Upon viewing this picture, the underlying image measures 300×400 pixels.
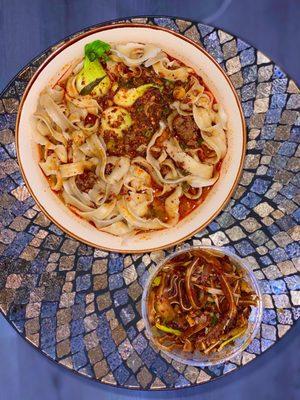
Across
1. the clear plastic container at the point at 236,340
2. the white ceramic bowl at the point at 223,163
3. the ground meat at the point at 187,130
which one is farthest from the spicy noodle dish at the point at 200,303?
the ground meat at the point at 187,130

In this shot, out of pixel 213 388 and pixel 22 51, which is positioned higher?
pixel 22 51

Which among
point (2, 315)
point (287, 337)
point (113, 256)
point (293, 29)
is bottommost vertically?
point (287, 337)

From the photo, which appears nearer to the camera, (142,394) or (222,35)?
(222,35)

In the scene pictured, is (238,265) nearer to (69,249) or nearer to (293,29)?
(69,249)

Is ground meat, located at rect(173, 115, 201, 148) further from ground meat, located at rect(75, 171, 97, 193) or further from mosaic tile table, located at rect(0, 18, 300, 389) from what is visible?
ground meat, located at rect(75, 171, 97, 193)

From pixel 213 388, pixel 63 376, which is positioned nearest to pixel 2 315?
pixel 63 376

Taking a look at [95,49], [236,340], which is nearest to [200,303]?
[236,340]

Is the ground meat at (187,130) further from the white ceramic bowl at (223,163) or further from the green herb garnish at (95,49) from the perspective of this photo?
the green herb garnish at (95,49)
